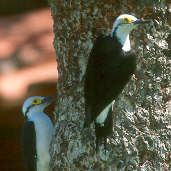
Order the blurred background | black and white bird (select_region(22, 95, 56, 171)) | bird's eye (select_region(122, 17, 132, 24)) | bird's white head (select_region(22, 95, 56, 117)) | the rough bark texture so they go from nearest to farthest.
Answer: bird's eye (select_region(122, 17, 132, 24)) < the rough bark texture < black and white bird (select_region(22, 95, 56, 171)) < bird's white head (select_region(22, 95, 56, 117)) < the blurred background

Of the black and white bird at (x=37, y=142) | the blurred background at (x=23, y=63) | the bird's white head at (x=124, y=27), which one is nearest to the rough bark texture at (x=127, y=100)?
the bird's white head at (x=124, y=27)

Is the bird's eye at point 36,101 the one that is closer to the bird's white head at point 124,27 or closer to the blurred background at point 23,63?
the bird's white head at point 124,27

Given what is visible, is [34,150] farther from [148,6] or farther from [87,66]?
[148,6]

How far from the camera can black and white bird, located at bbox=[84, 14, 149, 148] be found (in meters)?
3.46

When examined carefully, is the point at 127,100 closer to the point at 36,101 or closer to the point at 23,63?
the point at 36,101

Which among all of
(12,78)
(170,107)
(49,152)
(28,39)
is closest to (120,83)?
(170,107)

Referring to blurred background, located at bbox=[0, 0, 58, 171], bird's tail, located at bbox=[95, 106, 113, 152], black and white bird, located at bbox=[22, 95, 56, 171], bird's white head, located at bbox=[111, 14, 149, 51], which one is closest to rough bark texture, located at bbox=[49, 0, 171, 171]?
bird's tail, located at bbox=[95, 106, 113, 152]

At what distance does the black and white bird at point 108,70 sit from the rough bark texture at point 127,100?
0.45 ft

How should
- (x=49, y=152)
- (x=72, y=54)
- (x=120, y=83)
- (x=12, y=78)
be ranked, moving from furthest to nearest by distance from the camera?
(x=12, y=78) < (x=49, y=152) < (x=72, y=54) < (x=120, y=83)

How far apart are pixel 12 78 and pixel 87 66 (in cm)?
352

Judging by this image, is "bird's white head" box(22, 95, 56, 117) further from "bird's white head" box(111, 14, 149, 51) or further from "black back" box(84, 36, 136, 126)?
"bird's white head" box(111, 14, 149, 51)

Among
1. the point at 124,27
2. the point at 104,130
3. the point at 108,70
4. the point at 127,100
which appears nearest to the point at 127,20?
the point at 124,27

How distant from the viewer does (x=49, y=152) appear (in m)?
4.10

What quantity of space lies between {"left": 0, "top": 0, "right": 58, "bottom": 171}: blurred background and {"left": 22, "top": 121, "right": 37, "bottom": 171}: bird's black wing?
9.06ft
